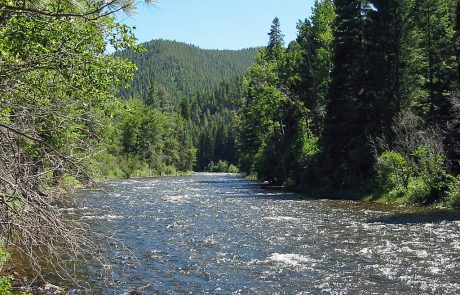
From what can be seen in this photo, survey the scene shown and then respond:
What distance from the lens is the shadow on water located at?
20.9m

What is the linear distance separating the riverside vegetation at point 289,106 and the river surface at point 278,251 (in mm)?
1090

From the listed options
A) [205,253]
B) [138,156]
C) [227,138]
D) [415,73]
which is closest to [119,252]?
[205,253]

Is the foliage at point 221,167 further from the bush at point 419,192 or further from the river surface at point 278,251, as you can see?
the river surface at point 278,251

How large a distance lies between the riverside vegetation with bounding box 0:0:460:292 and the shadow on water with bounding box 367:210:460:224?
85.4 inches

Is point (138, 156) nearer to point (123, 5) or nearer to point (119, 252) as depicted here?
point (119, 252)

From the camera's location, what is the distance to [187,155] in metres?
114

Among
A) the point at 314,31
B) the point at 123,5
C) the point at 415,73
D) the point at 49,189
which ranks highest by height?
the point at 314,31

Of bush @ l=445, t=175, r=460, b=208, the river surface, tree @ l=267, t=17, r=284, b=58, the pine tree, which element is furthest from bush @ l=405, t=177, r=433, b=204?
tree @ l=267, t=17, r=284, b=58

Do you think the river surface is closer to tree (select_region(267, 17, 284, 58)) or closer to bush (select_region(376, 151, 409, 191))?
bush (select_region(376, 151, 409, 191))

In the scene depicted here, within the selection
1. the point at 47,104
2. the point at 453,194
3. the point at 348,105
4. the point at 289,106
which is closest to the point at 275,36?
the point at 289,106

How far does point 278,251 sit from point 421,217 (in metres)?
9.74

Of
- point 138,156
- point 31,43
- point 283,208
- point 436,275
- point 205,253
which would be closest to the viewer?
point 31,43

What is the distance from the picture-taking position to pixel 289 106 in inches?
1953

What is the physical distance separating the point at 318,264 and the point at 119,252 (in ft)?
21.0
